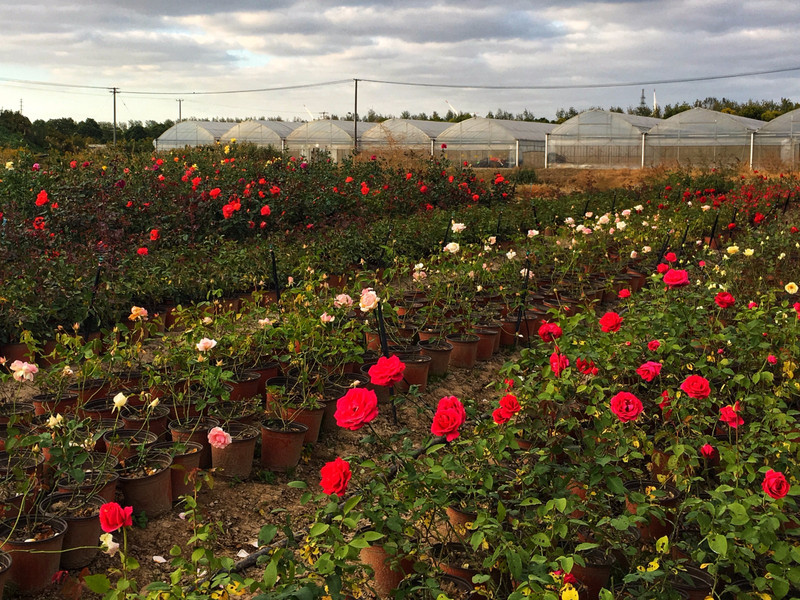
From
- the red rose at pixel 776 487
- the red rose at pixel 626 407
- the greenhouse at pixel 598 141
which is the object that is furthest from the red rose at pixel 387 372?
the greenhouse at pixel 598 141

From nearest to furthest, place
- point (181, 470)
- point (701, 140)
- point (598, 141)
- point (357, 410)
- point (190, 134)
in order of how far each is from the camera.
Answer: point (357, 410)
point (181, 470)
point (701, 140)
point (598, 141)
point (190, 134)

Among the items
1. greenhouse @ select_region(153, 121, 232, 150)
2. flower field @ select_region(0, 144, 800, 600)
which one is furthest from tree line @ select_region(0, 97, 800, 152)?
flower field @ select_region(0, 144, 800, 600)

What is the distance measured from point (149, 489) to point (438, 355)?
212 centimetres

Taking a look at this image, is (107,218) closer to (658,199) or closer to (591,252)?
(591,252)

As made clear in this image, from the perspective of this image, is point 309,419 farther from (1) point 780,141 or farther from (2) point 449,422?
(1) point 780,141

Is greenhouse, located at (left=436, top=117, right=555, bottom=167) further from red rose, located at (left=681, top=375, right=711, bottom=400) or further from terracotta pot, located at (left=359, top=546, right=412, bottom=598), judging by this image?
terracotta pot, located at (left=359, top=546, right=412, bottom=598)

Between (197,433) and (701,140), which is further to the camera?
(701,140)

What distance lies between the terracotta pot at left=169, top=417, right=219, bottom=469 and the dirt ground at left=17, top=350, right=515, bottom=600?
Result: 0.38 feet

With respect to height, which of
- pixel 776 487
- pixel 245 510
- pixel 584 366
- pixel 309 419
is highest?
pixel 584 366

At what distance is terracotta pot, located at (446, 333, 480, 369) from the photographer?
479cm

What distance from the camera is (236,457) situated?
3.14 m

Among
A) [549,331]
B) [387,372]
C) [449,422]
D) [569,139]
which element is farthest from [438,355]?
[569,139]

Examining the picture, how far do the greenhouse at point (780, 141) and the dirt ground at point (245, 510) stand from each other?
70.5 feet

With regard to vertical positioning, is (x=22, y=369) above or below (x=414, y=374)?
above
